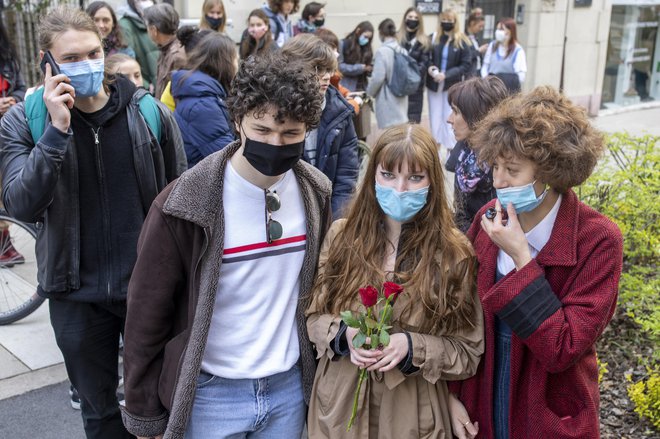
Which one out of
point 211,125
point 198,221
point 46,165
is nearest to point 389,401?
point 198,221

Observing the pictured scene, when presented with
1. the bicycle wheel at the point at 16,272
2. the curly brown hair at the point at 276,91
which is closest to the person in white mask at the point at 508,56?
the bicycle wheel at the point at 16,272

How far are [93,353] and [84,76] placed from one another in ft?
3.60

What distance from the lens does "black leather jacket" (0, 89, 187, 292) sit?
2.66m

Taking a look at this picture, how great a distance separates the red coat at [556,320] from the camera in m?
2.20

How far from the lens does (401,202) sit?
8.11 ft

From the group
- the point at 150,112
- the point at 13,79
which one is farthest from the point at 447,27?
the point at 150,112

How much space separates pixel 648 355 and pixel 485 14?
10.4m

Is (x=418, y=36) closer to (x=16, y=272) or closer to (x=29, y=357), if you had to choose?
(x=16, y=272)

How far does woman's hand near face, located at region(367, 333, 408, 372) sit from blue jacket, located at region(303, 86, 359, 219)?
197 centimetres

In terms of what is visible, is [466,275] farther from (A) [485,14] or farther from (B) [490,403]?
(A) [485,14]

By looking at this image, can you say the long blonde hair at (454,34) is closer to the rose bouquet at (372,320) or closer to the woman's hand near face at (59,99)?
the woman's hand near face at (59,99)

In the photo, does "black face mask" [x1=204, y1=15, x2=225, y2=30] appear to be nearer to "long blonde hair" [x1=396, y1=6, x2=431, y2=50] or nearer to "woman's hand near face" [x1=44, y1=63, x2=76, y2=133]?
"long blonde hair" [x1=396, y1=6, x2=431, y2=50]

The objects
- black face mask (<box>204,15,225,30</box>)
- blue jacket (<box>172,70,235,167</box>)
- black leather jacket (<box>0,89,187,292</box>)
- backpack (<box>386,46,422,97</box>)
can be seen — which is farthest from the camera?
backpack (<box>386,46,422,97</box>)

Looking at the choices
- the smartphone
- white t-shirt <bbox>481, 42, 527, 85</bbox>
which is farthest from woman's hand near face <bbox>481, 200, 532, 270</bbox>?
white t-shirt <bbox>481, 42, 527, 85</bbox>
